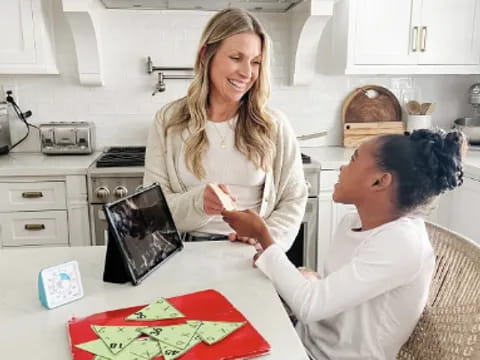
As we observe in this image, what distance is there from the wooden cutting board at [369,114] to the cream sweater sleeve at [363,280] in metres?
2.08

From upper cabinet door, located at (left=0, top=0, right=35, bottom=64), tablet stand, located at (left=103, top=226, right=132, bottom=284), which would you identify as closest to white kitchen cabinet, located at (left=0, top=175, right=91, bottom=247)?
upper cabinet door, located at (left=0, top=0, right=35, bottom=64)

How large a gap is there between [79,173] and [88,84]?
27.1 inches

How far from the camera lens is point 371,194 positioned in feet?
4.09

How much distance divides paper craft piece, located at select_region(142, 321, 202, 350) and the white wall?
224cm

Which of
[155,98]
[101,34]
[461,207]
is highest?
[101,34]

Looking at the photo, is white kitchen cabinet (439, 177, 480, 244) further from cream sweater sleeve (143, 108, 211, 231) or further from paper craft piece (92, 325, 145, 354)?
paper craft piece (92, 325, 145, 354)

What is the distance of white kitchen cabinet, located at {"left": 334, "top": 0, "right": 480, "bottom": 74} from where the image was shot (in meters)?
2.78

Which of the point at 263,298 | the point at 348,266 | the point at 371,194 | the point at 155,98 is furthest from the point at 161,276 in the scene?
the point at 155,98

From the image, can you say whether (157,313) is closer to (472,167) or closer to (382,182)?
(382,182)

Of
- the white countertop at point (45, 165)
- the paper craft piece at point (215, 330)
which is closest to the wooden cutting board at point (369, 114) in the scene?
the white countertop at point (45, 165)

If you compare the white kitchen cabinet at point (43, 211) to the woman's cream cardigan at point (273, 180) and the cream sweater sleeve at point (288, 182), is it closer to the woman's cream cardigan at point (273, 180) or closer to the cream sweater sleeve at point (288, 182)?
the woman's cream cardigan at point (273, 180)

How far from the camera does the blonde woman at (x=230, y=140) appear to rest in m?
1.66

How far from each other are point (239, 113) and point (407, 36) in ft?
5.06

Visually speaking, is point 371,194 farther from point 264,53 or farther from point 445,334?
point 264,53
